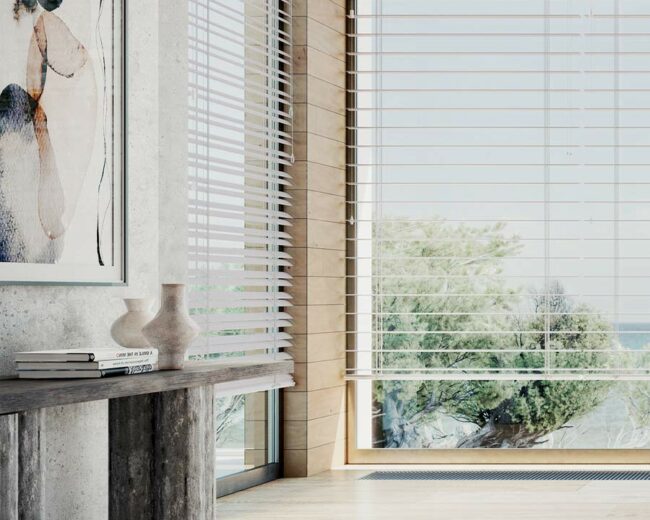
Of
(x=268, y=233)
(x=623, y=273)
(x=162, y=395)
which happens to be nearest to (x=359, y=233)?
(x=268, y=233)

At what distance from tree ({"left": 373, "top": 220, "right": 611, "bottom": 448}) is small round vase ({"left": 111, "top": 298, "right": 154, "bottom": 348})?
80.1 inches

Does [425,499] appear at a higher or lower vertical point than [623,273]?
lower

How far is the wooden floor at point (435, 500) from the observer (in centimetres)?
380

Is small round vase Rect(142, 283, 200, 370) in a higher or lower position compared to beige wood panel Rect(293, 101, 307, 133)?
lower

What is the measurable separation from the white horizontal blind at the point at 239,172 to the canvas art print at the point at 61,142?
0.68 meters

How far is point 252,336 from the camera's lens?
432 centimetres

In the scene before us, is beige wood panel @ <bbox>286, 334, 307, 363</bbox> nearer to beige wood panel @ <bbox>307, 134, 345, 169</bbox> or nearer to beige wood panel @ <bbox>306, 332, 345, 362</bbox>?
beige wood panel @ <bbox>306, 332, 345, 362</bbox>

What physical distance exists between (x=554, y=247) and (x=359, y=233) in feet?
2.97

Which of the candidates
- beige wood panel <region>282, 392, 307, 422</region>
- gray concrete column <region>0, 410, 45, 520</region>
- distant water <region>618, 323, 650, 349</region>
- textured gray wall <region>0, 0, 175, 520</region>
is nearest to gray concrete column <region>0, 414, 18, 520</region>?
gray concrete column <region>0, 410, 45, 520</region>

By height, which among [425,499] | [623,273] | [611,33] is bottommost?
[425,499]

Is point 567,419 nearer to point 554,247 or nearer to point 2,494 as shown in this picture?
point 554,247

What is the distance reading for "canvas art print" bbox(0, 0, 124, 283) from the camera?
9.00 ft

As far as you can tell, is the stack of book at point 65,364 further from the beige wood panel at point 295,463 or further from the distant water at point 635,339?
the distant water at point 635,339

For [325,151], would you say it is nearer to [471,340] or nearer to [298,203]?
[298,203]
